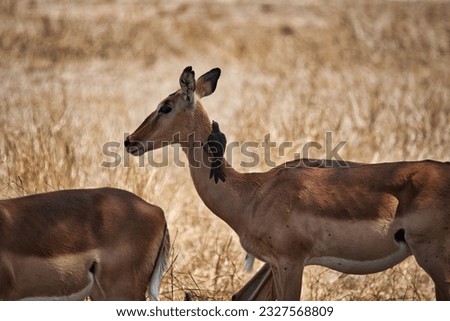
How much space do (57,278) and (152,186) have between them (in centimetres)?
347

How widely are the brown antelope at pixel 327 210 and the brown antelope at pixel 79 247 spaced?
64 centimetres

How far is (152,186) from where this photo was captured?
9.58 metres

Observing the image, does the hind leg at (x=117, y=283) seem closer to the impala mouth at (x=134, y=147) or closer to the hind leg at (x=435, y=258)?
the impala mouth at (x=134, y=147)

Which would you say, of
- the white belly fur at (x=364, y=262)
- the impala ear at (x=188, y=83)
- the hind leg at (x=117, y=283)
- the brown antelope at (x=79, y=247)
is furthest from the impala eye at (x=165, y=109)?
the white belly fur at (x=364, y=262)

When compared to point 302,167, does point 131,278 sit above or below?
below

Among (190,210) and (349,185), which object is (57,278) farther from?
→ (190,210)

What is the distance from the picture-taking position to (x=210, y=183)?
7039 mm

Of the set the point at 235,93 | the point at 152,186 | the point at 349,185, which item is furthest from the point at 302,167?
the point at 235,93

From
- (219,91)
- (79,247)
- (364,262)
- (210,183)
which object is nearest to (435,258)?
(364,262)

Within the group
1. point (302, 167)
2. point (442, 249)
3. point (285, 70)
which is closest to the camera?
point (442, 249)

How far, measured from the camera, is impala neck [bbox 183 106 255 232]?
6.99 meters

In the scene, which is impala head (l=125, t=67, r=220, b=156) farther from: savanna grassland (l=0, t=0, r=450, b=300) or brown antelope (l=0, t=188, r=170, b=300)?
savanna grassland (l=0, t=0, r=450, b=300)

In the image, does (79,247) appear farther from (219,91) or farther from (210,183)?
(219,91)

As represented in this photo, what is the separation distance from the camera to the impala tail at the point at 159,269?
6414 mm
